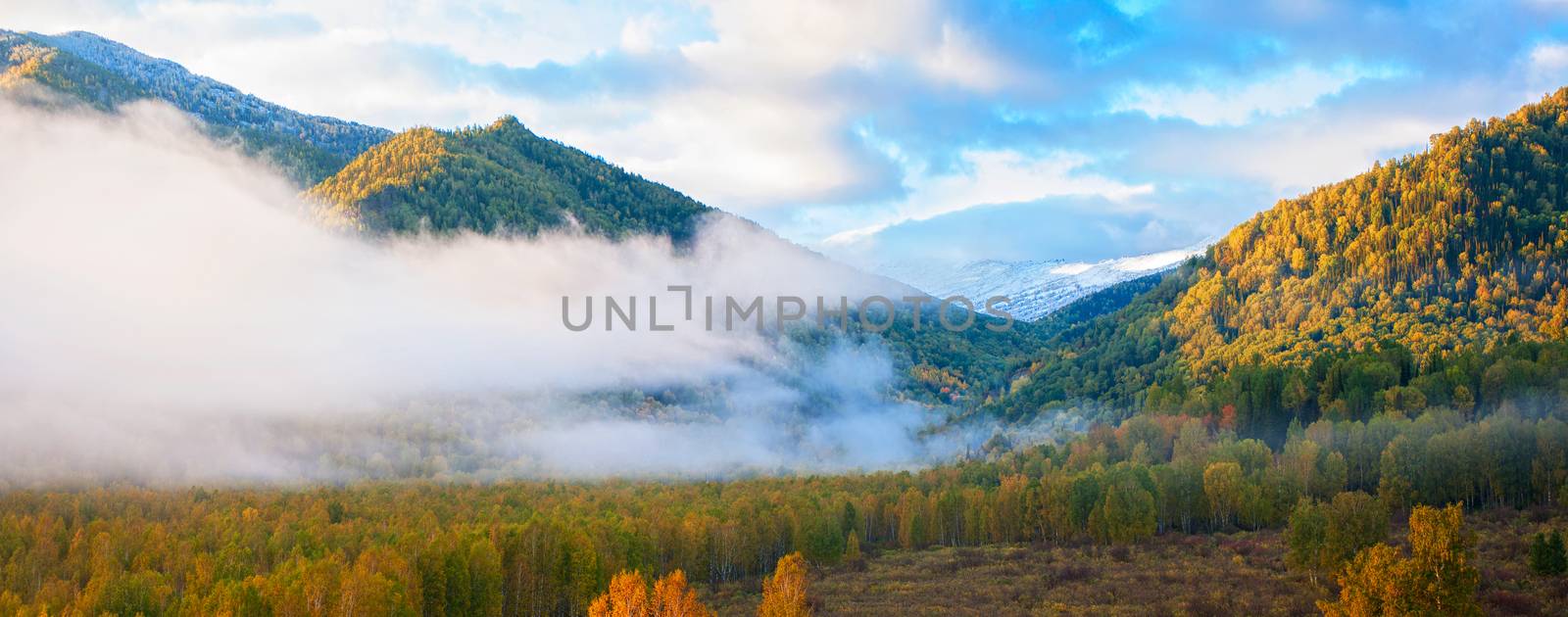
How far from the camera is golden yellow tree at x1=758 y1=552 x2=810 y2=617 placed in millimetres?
90938

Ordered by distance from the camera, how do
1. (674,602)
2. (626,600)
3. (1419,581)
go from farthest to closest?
(626,600), (674,602), (1419,581)

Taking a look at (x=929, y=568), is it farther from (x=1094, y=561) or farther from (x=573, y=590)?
(x=573, y=590)

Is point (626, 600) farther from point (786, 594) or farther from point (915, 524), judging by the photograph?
point (915, 524)

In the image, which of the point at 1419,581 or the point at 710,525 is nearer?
the point at 1419,581

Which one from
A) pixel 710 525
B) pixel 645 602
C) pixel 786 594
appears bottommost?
pixel 710 525

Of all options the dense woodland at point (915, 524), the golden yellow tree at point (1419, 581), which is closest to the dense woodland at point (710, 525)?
the dense woodland at point (915, 524)

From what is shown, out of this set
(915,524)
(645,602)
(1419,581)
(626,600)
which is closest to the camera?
(1419,581)

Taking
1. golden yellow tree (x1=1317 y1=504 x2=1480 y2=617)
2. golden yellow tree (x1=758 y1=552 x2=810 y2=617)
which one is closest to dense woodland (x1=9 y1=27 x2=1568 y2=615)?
golden yellow tree (x1=1317 y1=504 x2=1480 y2=617)

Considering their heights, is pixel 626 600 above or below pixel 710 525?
above

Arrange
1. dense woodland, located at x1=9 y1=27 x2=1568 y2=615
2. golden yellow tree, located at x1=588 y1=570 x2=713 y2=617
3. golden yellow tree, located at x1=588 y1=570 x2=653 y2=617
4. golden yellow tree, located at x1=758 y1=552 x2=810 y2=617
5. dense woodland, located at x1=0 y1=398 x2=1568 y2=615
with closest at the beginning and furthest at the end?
golden yellow tree, located at x1=758 y1=552 x2=810 y2=617
golden yellow tree, located at x1=588 y1=570 x2=713 y2=617
golden yellow tree, located at x1=588 y1=570 x2=653 y2=617
dense woodland, located at x1=9 y1=27 x2=1568 y2=615
dense woodland, located at x1=0 y1=398 x2=1568 y2=615

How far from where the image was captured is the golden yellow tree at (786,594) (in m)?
90.9

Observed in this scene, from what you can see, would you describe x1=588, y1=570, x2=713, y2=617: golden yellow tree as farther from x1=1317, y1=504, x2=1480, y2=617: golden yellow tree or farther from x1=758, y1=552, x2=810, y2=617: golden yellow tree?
x1=1317, y1=504, x2=1480, y2=617: golden yellow tree

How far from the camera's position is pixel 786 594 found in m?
94.3

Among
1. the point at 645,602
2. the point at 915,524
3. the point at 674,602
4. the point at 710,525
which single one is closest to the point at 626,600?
the point at 645,602
